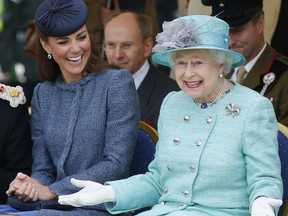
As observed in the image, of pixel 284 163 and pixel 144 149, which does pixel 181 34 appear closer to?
pixel 284 163

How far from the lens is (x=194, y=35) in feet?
13.4

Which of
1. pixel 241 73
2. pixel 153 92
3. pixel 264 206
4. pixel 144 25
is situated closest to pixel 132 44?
pixel 144 25

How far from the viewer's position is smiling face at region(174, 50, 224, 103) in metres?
4.12

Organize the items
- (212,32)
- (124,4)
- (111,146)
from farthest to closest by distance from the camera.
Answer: (124,4), (111,146), (212,32)

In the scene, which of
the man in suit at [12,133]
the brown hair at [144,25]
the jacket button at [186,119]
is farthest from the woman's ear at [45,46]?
the brown hair at [144,25]

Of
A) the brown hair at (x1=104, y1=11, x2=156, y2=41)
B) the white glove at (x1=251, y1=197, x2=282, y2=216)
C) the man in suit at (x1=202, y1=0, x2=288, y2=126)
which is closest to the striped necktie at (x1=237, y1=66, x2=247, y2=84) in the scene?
the man in suit at (x1=202, y1=0, x2=288, y2=126)

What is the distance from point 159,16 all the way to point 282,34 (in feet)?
10.3

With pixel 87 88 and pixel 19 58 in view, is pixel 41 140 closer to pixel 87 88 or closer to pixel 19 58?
pixel 87 88

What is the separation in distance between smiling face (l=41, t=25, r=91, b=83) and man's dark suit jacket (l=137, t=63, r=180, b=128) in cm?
96

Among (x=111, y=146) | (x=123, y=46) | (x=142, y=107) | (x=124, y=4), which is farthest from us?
(x=124, y=4)

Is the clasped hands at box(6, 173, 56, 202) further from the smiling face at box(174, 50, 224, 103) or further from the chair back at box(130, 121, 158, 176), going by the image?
the smiling face at box(174, 50, 224, 103)

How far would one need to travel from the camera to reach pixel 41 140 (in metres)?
4.76

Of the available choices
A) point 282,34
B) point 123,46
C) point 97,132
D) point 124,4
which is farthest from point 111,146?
point 124,4

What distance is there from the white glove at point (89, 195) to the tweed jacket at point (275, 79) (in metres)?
1.30
